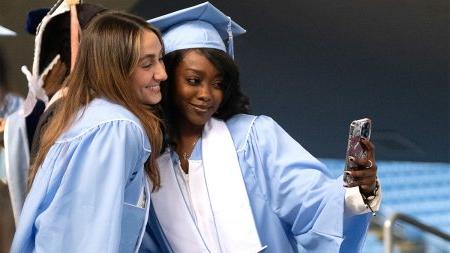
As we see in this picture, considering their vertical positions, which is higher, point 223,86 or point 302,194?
point 223,86

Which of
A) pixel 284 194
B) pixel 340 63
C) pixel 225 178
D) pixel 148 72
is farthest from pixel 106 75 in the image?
pixel 340 63

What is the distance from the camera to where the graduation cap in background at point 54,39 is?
213cm

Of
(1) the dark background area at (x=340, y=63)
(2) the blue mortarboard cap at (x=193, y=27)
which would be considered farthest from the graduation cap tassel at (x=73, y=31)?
(1) the dark background area at (x=340, y=63)

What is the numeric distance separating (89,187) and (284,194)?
0.48m

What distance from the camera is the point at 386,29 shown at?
311 centimetres

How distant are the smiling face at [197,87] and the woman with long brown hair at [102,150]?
0.09 meters

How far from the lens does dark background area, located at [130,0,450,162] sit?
3088mm

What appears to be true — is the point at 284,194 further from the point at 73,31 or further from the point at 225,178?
the point at 73,31

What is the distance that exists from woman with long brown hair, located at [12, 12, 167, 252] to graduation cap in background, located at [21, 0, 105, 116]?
32 centimetres

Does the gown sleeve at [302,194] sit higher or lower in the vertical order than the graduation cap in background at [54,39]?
lower

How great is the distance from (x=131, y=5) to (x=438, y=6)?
3.69 feet

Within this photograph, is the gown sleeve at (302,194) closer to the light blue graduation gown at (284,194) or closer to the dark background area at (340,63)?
the light blue graduation gown at (284,194)

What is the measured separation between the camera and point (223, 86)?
196 centimetres

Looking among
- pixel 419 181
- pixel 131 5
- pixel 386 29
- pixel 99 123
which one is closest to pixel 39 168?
pixel 99 123
